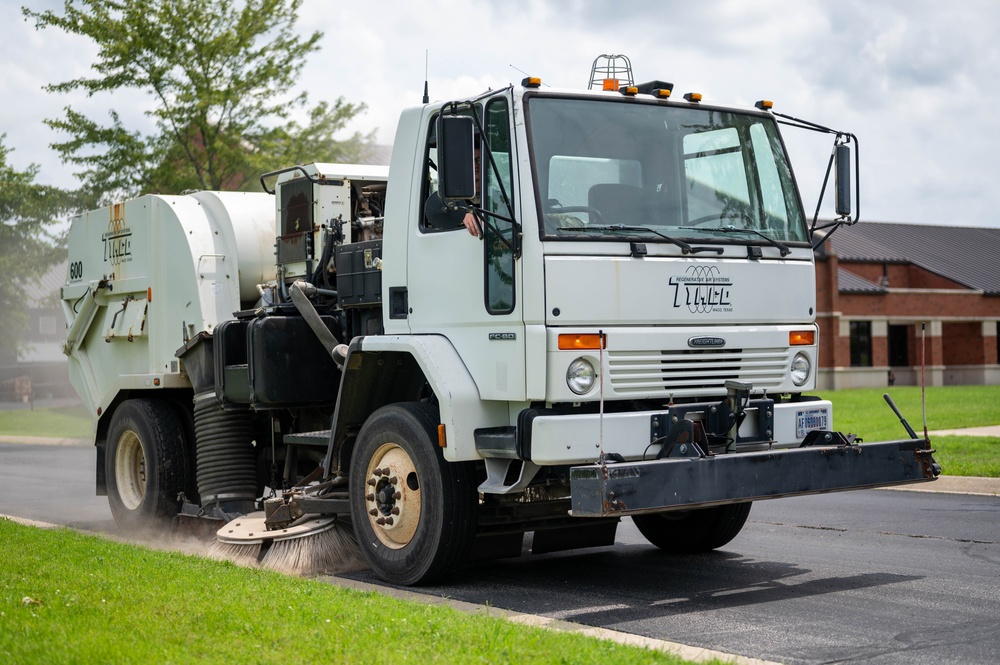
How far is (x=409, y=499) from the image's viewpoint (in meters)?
7.77

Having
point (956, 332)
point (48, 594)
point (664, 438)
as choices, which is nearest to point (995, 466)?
point (664, 438)

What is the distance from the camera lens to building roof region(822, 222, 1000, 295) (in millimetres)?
56625

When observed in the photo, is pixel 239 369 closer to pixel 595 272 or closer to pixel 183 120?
pixel 595 272

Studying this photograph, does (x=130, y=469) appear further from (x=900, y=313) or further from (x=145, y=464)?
(x=900, y=313)

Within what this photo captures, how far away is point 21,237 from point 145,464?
2280 centimetres

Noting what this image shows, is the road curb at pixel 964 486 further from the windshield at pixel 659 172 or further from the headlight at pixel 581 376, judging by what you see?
the headlight at pixel 581 376

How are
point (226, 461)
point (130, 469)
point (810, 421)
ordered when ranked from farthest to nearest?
point (130, 469), point (226, 461), point (810, 421)

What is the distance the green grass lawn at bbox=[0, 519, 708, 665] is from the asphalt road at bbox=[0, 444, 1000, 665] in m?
0.87

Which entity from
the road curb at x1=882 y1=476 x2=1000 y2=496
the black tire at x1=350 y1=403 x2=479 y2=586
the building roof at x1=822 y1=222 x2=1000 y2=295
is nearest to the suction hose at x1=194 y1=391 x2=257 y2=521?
the black tire at x1=350 y1=403 x2=479 y2=586

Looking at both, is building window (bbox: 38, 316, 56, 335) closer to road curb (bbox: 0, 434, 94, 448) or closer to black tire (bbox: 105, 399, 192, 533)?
road curb (bbox: 0, 434, 94, 448)

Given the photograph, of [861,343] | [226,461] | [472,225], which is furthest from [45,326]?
[472,225]

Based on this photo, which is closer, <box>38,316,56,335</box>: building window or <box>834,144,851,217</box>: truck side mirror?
<box>834,144,851,217</box>: truck side mirror

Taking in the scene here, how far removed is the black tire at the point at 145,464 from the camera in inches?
416

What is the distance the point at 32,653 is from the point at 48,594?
1.42m
